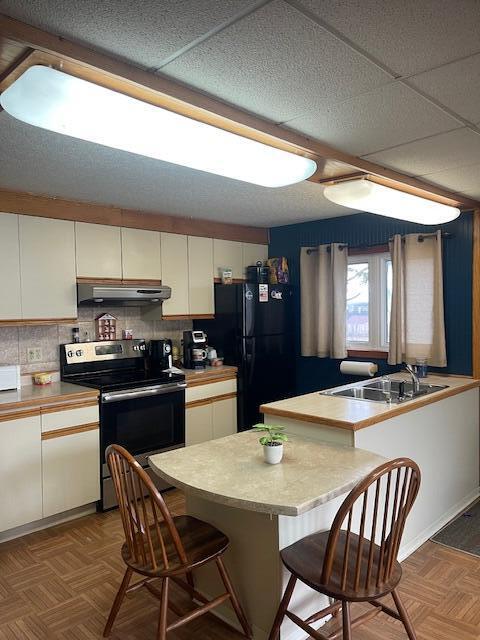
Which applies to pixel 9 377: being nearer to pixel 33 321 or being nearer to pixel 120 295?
pixel 33 321

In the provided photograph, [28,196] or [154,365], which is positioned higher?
Answer: [28,196]

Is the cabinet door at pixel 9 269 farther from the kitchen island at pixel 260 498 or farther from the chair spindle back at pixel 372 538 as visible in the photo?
the chair spindle back at pixel 372 538

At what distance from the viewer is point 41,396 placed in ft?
10.4

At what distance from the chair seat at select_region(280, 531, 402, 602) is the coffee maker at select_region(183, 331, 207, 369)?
7.85ft

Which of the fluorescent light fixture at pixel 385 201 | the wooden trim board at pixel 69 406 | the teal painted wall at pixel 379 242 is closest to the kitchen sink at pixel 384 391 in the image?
the teal painted wall at pixel 379 242

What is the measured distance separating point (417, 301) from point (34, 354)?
9.71 ft

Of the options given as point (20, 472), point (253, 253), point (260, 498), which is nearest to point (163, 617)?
point (260, 498)

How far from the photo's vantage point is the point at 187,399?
399cm

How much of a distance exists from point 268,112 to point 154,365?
278cm

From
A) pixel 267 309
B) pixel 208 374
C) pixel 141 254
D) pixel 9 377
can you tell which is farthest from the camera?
pixel 267 309

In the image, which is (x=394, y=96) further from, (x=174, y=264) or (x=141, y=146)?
(x=174, y=264)

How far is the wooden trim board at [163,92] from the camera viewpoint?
135 cm

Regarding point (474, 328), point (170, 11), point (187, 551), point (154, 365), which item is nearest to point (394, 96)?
point (170, 11)

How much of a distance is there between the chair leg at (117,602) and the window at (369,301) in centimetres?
295
